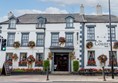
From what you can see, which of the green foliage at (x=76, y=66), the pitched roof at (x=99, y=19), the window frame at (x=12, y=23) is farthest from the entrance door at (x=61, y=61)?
the window frame at (x=12, y=23)

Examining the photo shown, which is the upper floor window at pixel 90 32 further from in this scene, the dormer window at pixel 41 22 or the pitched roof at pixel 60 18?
the dormer window at pixel 41 22

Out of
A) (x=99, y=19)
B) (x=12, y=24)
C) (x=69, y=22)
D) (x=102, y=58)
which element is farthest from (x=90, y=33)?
(x=12, y=24)

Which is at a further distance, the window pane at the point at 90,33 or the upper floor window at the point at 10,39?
the upper floor window at the point at 10,39

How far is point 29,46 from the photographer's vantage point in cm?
3291

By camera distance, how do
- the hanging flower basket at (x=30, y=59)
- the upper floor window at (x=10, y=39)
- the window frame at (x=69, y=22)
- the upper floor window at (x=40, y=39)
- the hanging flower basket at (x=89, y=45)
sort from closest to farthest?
the hanging flower basket at (x=89, y=45) < the hanging flower basket at (x=30, y=59) < the window frame at (x=69, y=22) < the upper floor window at (x=40, y=39) < the upper floor window at (x=10, y=39)

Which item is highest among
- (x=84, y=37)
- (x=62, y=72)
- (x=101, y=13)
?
(x=101, y=13)

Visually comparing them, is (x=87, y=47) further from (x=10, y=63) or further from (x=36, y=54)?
(x=10, y=63)

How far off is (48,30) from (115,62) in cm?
1044

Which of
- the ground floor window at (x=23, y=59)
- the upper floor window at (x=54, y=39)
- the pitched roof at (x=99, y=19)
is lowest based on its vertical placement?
the ground floor window at (x=23, y=59)

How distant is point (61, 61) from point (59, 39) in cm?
344

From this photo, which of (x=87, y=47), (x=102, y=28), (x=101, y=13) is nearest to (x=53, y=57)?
(x=87, y=47)

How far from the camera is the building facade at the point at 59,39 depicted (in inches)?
1261

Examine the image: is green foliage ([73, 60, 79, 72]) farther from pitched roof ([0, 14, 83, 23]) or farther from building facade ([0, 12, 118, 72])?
pitched roof ([0, 14, 83, 23])

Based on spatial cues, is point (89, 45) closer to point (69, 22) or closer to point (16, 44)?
point (69, 22)
